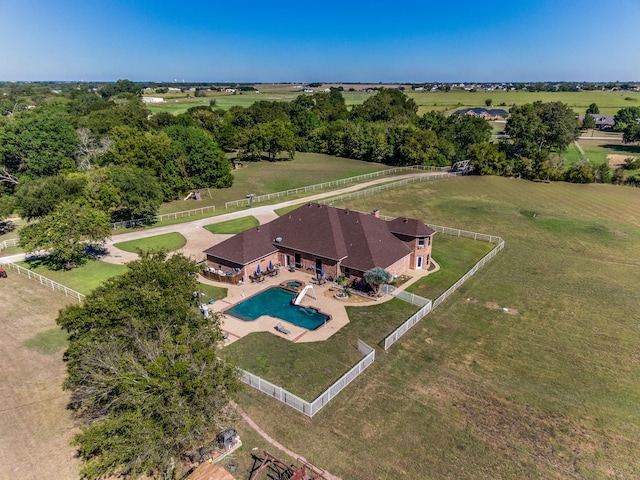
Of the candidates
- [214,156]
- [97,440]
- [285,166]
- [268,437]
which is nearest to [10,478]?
[97,440]

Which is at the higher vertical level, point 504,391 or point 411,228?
point 411,228

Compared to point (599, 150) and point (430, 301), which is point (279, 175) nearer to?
point (430, 301)

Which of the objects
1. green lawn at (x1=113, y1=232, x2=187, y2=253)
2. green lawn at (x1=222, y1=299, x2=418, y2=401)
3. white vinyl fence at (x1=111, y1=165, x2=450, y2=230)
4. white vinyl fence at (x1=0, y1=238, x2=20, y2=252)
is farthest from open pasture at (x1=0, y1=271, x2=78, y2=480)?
white vinyl fence at (x1=111, y1=165, x2=450, y2=230)

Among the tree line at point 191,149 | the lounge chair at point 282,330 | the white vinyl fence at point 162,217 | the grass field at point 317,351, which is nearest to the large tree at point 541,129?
the tree line at point 191,149

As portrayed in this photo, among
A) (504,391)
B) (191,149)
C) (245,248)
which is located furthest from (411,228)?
(191,149)

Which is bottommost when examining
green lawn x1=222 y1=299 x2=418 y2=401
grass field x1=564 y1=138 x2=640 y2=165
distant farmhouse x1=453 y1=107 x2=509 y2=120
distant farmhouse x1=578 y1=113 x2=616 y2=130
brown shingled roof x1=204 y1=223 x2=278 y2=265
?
green lawn x1=222 y1=299 x2=418 y2=401

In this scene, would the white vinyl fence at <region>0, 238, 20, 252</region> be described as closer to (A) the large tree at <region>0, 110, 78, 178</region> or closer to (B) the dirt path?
(A) the large tree at <region>0, 110, 78, 178</region>

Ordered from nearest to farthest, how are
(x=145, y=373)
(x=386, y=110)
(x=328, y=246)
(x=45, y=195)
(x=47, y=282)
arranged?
(x=145, y=373) → (x=47, y=282) → (x=328, y=246) → (x=45, y=195) → (x=386, y=110)
